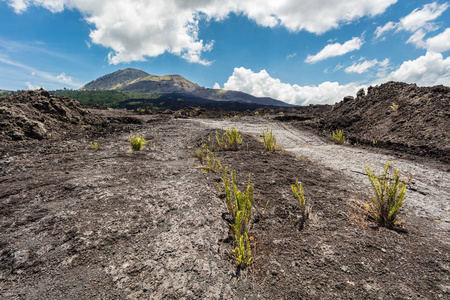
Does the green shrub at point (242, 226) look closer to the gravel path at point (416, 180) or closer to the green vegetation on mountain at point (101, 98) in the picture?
the gravel path at point (416, 180)

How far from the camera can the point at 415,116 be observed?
7.25 m

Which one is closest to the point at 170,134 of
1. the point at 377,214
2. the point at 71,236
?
the point at 71,236

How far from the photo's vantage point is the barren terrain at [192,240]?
1.42m

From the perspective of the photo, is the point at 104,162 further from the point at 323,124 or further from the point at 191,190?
the point at 323,124

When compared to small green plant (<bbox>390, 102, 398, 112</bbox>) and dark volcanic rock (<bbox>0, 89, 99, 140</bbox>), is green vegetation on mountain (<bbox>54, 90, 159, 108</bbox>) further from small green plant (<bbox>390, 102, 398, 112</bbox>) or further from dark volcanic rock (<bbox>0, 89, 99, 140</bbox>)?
small green plant (<bbox>390, 102, 398, 112</bbox>)

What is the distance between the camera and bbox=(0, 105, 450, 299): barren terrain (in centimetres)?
142

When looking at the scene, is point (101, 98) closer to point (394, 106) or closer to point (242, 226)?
point (394, 106)

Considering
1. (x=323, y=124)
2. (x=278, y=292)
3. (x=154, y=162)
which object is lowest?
(x=278, y=292)

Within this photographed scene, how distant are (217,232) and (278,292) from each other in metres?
0.79

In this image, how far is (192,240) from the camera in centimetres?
187

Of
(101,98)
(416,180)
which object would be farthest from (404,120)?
(101,98)

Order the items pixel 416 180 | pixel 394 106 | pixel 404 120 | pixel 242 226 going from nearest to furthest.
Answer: pixel 242 226 → pixel 416 180 → pixel 404 120 → pixel 394 106

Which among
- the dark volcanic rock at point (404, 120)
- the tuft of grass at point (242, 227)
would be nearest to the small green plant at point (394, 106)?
the dark volcanic rock at point (404, 120)

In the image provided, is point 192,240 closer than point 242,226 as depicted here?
Yes
